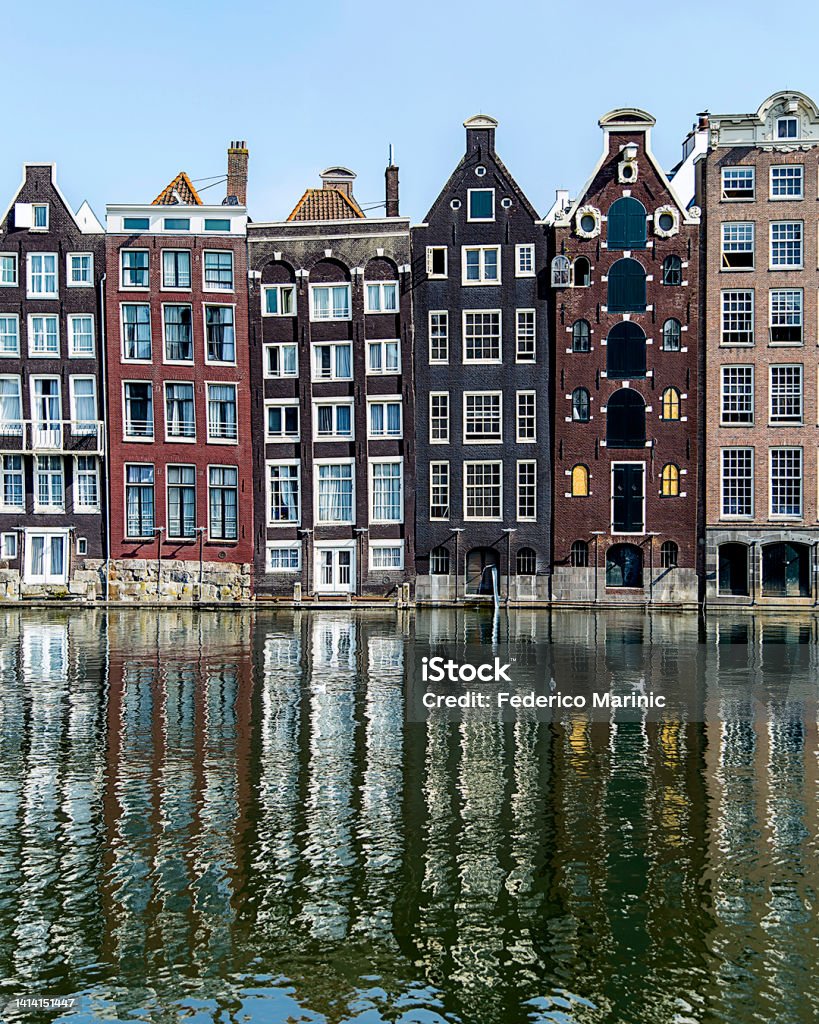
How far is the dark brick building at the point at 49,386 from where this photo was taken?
71.1m

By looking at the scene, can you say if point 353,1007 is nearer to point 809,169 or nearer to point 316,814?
point 316,814

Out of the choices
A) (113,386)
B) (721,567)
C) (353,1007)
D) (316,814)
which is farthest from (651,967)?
(113,386)

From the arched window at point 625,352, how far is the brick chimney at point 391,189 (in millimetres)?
15696

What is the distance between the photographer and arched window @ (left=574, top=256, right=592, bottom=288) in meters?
70.7

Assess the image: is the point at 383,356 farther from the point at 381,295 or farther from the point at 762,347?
the point at 762,347

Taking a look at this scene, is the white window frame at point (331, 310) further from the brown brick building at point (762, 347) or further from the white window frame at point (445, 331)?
the brown brick building at point (762, 347)

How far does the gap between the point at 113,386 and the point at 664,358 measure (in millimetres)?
32894

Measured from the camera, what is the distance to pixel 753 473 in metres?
70.5

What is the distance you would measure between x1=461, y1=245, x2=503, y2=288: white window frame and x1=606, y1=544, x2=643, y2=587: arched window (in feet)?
57.2

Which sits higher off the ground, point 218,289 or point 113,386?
point 218,289

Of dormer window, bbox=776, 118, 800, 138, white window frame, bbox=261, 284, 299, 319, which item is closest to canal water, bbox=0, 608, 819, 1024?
white window frame, bbox=261, 284, 299, 319

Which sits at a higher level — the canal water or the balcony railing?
the balcony railing

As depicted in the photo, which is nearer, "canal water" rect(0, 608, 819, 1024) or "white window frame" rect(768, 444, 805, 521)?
"canal water" rect(0, 608, 819, 1024)

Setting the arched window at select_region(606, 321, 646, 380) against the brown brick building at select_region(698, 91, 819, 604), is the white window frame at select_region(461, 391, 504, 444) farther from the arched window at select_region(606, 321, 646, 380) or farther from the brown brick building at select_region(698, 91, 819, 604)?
the brown brick building at select_region(698, 91, 819, 604)
